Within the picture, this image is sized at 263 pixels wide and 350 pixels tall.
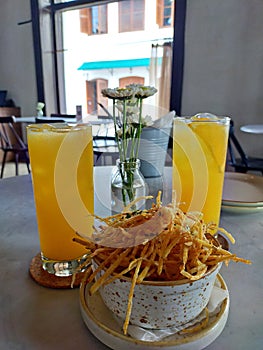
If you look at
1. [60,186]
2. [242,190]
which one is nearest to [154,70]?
[242,190]

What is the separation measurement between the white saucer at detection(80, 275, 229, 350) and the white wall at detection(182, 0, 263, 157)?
114 inches

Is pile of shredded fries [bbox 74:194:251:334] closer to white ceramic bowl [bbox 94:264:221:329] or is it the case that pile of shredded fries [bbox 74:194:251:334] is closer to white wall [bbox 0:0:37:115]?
white ceramic bowl [bbox 94:264:221:329]

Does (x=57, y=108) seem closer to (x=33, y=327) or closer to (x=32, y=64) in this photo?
(x=32, y=64)

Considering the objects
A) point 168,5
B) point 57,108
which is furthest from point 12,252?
point 57,108

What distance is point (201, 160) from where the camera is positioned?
0.58 meters

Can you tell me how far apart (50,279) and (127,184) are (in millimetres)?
239

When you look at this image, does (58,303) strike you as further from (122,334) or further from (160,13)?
(160,13)

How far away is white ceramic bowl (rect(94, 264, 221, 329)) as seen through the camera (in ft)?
1.01

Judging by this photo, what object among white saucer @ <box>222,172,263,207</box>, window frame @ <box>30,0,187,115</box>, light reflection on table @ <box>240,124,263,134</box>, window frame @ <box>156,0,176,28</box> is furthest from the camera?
window frame @ <box>156,0,176,28</box>

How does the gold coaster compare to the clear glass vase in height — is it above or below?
below

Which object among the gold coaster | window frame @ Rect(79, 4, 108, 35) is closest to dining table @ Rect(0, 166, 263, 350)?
the gold coaster

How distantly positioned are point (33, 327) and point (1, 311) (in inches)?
2.5

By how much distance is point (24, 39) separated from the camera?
4188mm

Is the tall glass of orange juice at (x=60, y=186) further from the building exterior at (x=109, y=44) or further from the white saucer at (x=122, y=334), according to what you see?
the building exterior at (x=109, y=44)
